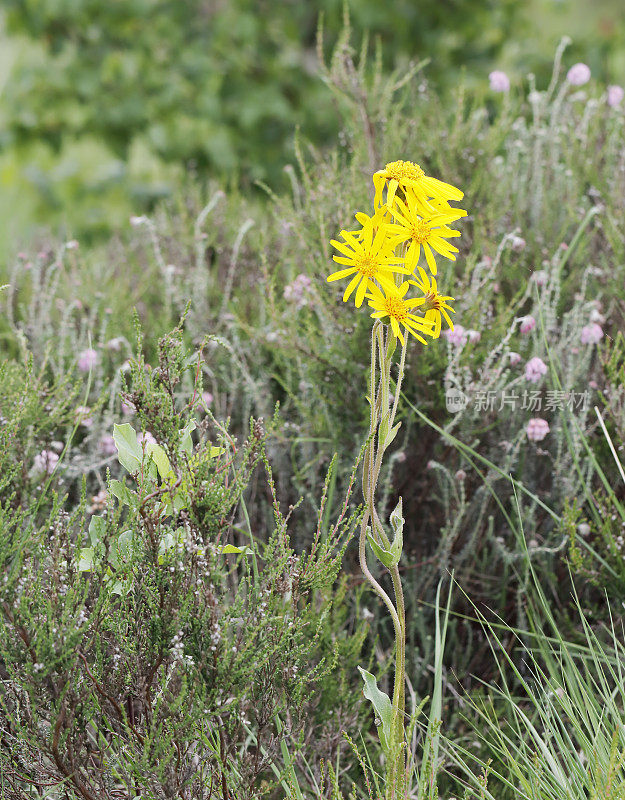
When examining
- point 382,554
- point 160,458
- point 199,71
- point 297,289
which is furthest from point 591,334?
point 199,71

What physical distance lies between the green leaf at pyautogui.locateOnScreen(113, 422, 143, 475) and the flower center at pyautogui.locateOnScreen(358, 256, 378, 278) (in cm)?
45

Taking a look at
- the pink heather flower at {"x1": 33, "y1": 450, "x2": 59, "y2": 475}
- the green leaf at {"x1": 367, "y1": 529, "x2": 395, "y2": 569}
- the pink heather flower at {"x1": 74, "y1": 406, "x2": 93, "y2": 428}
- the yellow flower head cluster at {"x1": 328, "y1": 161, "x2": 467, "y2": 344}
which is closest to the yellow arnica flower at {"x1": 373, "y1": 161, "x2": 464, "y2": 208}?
the yellow flower head cluster at {"x1": 328, "y1": 161, "x2": 467, "y2": 344}

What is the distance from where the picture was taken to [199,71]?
443 cm

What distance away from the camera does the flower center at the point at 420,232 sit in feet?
4.06

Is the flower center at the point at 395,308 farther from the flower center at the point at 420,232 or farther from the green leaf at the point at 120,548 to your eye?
the green leaf at the point at 120,548

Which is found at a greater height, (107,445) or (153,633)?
(153,633)

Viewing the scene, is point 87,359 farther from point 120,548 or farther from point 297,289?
point 120,548

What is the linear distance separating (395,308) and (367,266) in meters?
0.08

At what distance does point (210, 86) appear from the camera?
4.43 metres

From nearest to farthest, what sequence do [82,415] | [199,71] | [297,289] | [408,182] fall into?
[408,182]
[82,415]
[297,289]
[199,71]

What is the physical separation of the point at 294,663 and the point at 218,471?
0.35m

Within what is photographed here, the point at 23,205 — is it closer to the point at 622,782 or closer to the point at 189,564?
the point at 189,564

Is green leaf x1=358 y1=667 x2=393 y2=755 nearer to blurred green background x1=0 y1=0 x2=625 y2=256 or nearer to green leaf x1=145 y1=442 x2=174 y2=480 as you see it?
green leaf x1=145 y1=442 x2=174 y2=480

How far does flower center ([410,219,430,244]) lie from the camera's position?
1237 millimetres
